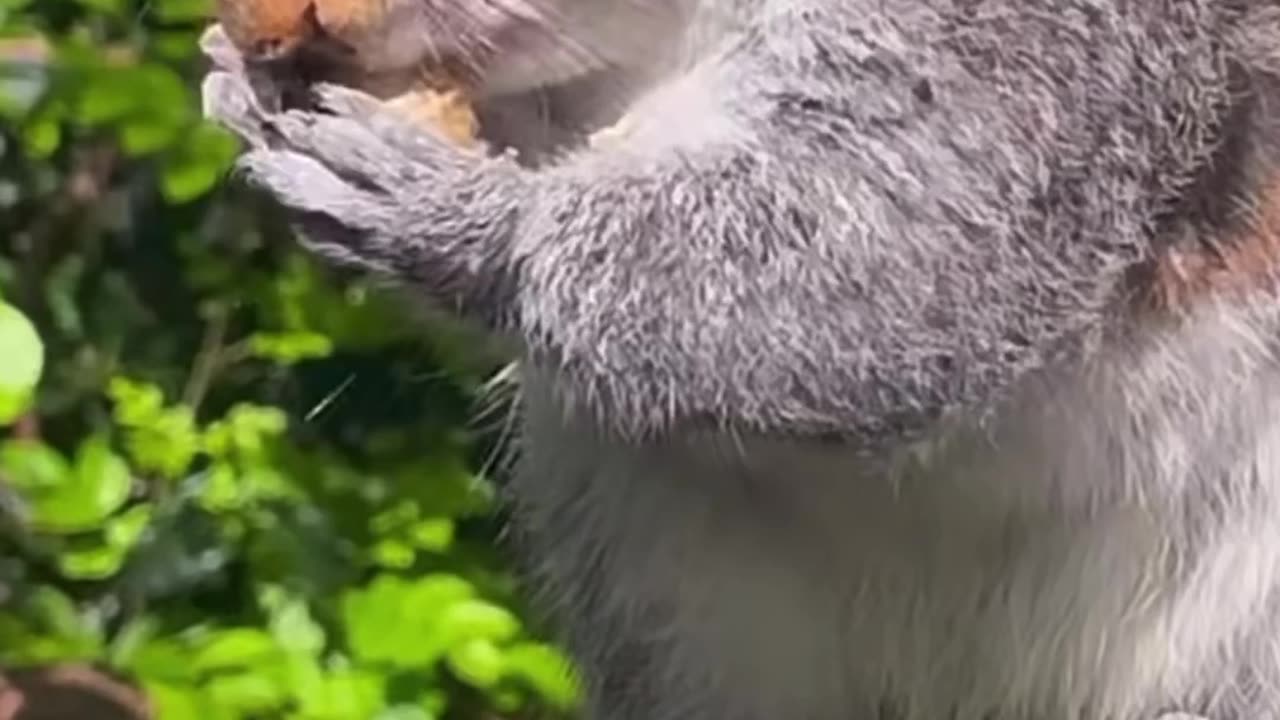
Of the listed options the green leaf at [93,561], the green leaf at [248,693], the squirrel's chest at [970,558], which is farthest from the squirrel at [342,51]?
the green leaf at [93,561]

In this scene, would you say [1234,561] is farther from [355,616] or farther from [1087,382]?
[355,616]

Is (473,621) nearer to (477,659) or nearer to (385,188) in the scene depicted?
(477,659)

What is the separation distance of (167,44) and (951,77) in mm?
820

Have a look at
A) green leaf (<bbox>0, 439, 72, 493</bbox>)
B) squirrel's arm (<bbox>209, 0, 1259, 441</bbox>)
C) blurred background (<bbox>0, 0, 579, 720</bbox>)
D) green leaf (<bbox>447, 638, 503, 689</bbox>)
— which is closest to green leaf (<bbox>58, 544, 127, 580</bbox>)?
blurred background (<bbox>0, 0, 579, 720</bbox>)

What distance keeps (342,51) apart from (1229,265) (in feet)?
1.21

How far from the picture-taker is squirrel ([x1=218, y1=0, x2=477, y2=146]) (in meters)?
1.16

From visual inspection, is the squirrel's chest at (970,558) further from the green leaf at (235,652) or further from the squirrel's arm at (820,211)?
the green leaf at (235,652)

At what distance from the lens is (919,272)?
1.19m

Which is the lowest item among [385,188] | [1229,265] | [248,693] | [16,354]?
[248,693]

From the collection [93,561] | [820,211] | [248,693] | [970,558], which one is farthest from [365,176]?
[93,561]

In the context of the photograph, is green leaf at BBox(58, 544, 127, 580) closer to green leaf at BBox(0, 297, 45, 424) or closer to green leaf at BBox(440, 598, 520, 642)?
green leaf at BBox(440, 598, 520, 642)

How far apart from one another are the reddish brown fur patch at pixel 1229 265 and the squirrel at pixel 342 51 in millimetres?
285

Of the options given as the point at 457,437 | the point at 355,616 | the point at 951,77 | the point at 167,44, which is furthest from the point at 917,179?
the point at 457,437

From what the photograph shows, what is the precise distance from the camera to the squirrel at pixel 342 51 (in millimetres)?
1155
